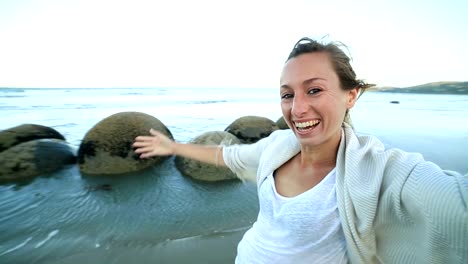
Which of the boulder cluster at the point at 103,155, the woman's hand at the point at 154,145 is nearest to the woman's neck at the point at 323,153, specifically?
the woman's hand at the point at 154,145

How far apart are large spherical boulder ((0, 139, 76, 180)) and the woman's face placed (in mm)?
6017

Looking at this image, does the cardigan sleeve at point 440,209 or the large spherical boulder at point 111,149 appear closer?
the cardigan sleeve at point 440,209

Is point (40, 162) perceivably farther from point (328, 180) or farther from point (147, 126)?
point (328, 180)

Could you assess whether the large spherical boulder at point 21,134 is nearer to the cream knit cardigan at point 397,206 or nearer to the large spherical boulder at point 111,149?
the large spherical boulder at point 111,149

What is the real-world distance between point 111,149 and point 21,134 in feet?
8.54

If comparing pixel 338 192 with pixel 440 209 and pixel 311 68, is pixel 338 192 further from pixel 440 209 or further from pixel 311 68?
pixel 311 68

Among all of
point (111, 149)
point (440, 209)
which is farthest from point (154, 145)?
point (111, 149)

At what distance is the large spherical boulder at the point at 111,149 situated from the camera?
18.9ft

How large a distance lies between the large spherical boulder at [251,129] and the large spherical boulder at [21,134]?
480 centimetres

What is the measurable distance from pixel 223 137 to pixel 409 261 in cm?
490

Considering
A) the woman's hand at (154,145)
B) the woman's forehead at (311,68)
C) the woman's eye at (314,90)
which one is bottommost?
the woman's hand at (154,145)

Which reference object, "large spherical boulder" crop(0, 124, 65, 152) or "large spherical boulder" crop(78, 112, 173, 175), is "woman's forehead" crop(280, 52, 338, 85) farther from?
"large spherical boulder" crop(0, 124, 65, 152)

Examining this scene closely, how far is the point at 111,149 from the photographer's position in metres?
5.80

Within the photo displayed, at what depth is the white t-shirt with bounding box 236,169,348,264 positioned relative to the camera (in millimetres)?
1428
